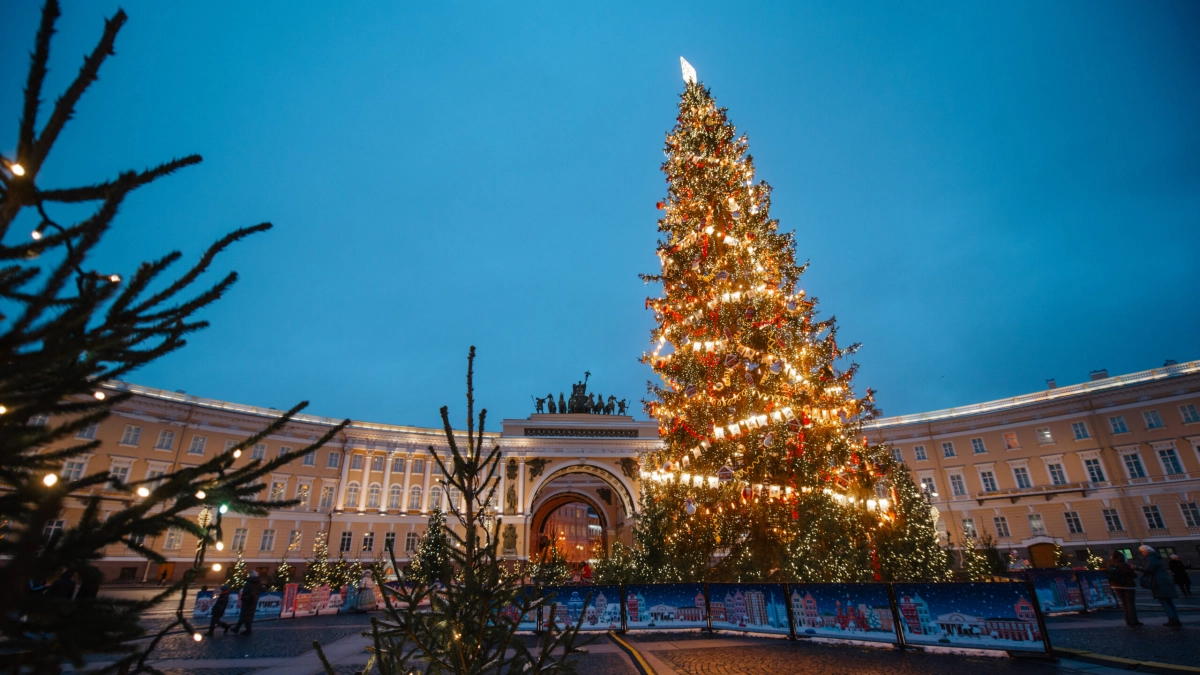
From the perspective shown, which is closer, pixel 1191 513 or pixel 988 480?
pixel 1191 513

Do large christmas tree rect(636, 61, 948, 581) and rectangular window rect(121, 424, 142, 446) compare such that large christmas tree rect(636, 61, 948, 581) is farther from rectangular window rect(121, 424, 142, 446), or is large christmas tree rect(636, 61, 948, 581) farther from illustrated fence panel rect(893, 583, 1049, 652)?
rectangular window rect(121, 424, 142, 446)

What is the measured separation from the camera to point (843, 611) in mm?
9789

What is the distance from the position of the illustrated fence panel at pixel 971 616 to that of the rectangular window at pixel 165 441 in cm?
4456

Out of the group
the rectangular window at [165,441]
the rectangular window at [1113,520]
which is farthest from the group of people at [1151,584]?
the rectangular window at [165,441]

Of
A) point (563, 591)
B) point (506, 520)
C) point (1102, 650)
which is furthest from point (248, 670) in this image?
point (506, 520)

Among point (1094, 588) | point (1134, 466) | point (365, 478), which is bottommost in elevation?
point (1094, 588)

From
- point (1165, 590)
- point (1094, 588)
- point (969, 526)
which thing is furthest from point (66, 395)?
point (969, 526)

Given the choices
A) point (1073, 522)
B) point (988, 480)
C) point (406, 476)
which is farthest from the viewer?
point (406, 476)

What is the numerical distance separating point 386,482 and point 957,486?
152 feet

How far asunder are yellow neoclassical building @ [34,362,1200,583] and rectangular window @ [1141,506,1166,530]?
5cm

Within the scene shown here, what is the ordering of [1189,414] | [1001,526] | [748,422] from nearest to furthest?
[748,422], [1189,414], [1001,526]

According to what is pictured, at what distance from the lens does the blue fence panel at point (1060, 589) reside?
1276cm

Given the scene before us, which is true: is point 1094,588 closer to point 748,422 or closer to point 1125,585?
point 1125,585

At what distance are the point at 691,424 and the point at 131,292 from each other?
40.8ft
